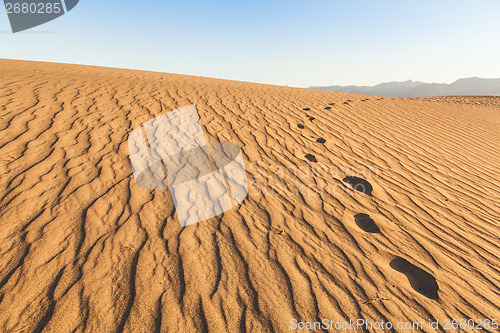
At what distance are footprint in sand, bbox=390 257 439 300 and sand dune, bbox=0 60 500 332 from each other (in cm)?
1

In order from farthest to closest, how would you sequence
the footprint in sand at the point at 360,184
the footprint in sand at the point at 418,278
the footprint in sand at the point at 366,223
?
the footprint in sand at the point at 360,184, the footprint in sand at the point at 366,223, the footprint in sand at the point at 418,278

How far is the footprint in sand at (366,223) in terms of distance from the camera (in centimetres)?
274

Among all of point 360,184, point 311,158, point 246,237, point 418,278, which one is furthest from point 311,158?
point 418,278

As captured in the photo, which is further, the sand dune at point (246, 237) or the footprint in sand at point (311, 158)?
the footprint in sand at point (311, 158)

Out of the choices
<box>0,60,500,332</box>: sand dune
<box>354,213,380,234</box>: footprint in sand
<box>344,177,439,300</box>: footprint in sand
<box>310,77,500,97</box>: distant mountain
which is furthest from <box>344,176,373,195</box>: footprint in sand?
<box>310,77,500,97</box>: distant mountain

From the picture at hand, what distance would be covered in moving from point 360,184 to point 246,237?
211 centimetres

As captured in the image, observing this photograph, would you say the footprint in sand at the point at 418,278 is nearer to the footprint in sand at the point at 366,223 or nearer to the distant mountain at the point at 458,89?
the footprint in sand at the point at 366,223

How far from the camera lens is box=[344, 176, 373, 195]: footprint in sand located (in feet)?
11.4

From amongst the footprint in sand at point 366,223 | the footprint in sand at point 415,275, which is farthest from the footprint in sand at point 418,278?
the footprint in sand at point 366,223

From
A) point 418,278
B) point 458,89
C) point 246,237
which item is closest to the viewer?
point 418,278

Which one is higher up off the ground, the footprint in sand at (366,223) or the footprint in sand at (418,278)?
the footprint in sand at (366,223)

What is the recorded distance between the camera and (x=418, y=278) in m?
2.22

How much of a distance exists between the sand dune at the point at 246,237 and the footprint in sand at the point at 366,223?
18 mm

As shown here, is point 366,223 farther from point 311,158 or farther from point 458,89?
point 458,89
